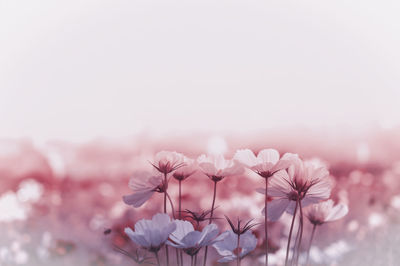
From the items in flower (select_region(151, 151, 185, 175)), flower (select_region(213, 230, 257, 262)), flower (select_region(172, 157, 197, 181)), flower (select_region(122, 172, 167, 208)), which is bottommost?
flower (select_region(213, 230, 257, 262))

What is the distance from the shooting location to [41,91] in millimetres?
467

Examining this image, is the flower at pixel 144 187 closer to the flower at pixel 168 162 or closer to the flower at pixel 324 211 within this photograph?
the flower at pixel 168 162

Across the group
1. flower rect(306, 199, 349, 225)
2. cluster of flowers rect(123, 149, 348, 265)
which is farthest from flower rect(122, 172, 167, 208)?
flower rect(306, 199, 349, 225)

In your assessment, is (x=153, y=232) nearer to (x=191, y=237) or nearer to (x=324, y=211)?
(x=191, y=237)

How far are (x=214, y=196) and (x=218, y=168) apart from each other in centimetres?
2

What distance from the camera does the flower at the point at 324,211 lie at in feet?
1.13

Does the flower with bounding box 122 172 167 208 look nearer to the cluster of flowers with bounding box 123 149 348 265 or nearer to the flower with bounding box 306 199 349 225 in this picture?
the cluster of flowers with bounding box 123 149 348 265

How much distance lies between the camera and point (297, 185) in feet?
0.98

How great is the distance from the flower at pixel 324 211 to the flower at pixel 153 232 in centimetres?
12

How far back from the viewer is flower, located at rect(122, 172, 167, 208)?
0.32 m

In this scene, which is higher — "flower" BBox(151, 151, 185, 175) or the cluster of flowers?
"flower" BBox(151, 151, 185, 175)

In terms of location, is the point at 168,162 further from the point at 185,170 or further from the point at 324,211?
the point at 324,211

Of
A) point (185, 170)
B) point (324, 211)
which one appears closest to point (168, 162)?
point (185, 170)

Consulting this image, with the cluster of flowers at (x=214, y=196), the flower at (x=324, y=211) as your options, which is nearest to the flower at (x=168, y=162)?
the cluster of flowers at (x=214, y=196)
